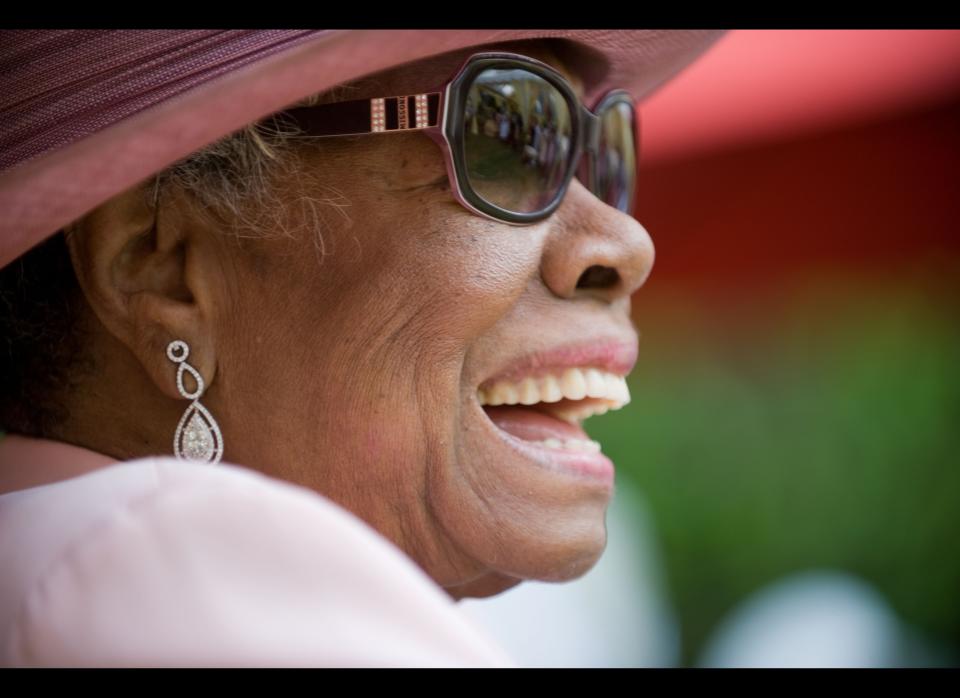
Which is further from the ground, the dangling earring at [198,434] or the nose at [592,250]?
the nose at [592,250]

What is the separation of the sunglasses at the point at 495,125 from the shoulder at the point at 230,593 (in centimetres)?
81

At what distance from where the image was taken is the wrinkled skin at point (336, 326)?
172 centimetres

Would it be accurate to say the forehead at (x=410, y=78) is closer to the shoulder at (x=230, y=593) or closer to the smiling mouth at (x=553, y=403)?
the smiling mouth at (x=553, y=403)

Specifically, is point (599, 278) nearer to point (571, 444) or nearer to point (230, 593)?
point (571, 444)

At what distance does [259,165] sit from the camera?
172 centimetres

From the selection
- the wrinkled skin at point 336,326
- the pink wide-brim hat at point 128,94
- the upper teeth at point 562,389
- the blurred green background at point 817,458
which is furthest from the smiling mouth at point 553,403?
the blurred green background at point 817,458

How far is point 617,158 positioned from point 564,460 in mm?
628

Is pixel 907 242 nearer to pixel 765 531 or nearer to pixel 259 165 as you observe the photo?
pixel 765 531

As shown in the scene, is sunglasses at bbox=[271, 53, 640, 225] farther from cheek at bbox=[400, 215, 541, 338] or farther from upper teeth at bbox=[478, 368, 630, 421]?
upper teeth at bbox=[478, 368, 630, 421]

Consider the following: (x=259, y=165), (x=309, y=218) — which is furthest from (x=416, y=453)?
(x=259, y=165)

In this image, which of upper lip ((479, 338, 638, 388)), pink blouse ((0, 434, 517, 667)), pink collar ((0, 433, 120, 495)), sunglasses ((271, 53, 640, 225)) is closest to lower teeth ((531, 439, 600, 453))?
upper lip ((479, 338, 638, 388))

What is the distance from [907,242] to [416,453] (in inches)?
202

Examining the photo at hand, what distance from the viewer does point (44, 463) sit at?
173 centimetres
